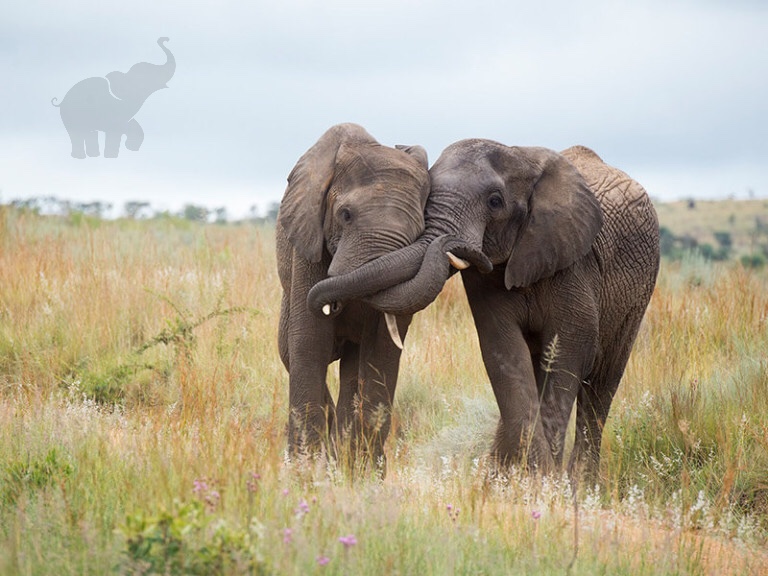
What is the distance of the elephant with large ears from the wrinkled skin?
1.10ft

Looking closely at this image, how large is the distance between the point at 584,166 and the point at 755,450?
2.39 metres

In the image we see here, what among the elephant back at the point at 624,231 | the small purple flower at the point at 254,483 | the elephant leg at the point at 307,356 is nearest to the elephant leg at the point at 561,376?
the elephant back at the point at 624,231

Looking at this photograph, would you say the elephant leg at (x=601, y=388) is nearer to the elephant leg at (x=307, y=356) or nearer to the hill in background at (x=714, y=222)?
the elephant leg at (x=307, y=356)

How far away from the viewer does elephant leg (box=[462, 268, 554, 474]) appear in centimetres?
735

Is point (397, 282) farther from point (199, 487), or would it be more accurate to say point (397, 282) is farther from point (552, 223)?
point (199, 487)

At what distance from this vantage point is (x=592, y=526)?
5926 millimetres

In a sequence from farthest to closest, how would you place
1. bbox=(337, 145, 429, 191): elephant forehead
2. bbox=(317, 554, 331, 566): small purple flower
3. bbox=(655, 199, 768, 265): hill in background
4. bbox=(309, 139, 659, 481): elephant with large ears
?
bbox=(655, 199, 768, 265): hill in background → bbox=(309, 139, 659, 481): elephant with large ears → bbox=(337, 145, 429, 191): elephant forehead → bbox=(317, 554, 331, 566): small purple flower

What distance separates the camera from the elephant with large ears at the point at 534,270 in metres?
7.11

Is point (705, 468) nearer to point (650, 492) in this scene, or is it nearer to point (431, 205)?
point (650, 492)

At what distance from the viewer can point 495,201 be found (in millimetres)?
7254

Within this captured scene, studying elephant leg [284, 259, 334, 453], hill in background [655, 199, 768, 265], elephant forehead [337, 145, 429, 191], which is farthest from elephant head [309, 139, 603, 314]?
hill in background [655, 199, 768, 265]

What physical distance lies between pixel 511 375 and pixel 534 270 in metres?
0.69

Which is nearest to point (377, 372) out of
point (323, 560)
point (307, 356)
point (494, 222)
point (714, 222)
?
point (307, 356)

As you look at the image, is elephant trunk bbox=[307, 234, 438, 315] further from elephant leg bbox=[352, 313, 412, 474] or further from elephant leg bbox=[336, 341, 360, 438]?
elephant leg bbox=[336, 341, 360, 438]
